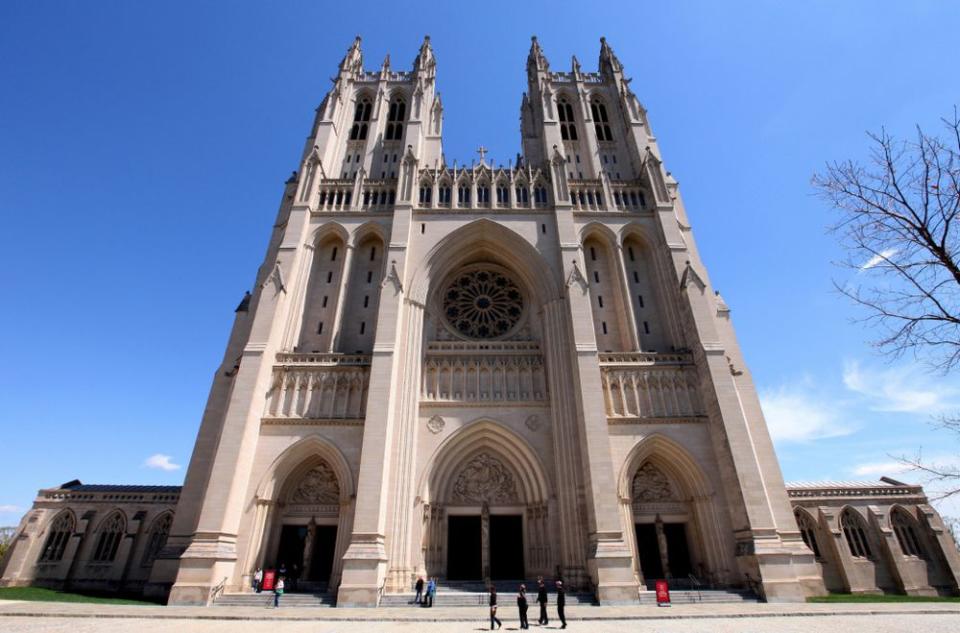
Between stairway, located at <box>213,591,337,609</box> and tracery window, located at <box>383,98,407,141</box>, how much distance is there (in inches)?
1104

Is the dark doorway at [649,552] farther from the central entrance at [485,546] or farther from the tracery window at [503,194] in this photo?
the tracery window at [503,194]

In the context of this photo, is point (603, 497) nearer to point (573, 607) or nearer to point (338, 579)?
point (573, 607)

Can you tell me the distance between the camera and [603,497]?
15945 mm

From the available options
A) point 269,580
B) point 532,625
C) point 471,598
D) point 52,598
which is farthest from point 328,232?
point 532,625

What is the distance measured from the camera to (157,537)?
23.2 meters

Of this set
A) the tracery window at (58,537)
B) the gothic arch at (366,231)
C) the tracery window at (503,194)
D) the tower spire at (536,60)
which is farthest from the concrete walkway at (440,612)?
the tower spire at (536,60)

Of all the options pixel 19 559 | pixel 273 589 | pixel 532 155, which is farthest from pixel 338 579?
pixel 532 155

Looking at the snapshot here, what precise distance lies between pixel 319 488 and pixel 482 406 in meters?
7.84

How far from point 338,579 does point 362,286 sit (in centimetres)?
1384

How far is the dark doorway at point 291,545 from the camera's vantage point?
17.5 meters

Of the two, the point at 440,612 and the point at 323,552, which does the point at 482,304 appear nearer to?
the point at 323,552

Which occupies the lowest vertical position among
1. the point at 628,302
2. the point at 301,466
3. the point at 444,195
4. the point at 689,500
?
the point at 689,500

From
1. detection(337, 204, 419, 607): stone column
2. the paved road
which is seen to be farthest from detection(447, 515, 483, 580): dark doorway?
the paved road

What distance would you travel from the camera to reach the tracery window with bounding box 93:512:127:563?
2262cm
